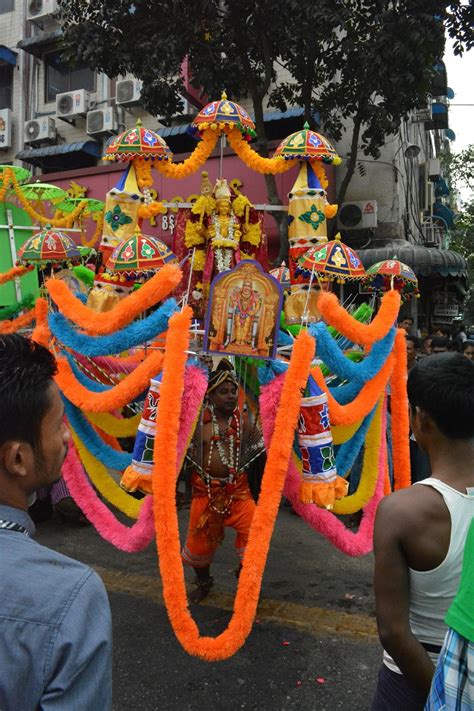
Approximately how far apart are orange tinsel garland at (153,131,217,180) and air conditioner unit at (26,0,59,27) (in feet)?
39.2

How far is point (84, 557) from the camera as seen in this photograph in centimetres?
443

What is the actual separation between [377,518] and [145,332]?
1.92 m

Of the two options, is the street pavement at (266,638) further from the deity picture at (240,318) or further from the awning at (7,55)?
the awning at (7,55)

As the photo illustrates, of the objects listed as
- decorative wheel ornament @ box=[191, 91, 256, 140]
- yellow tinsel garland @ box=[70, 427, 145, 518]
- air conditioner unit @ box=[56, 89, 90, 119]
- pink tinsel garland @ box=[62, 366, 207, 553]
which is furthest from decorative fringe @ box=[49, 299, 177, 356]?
air conditioner unit @ box=[56, 89, 90, 119]

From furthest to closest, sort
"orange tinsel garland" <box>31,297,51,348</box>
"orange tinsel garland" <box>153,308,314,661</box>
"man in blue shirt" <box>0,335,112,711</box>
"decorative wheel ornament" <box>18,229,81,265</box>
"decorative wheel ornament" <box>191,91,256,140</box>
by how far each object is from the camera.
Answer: "decorative wheel ornament" <box>18,229,81,265</box> < "decorative wheel ornament" <box>191,91,256,140</box> < "orange tinsel garland" <box>31,297,51,348</box> < "orange tinsel garland" <box>153,308,314,661</box> < "man in blue shirt" <box>0,335,112,711</box>

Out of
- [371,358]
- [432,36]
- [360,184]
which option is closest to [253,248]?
[371,358]

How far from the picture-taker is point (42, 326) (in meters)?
3.87

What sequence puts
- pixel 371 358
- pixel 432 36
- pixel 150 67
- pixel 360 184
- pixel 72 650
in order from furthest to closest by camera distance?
pixel 360 184 → pixel 150 67 → pixel 432 36 → pixel 371 358 → pixel 72 650

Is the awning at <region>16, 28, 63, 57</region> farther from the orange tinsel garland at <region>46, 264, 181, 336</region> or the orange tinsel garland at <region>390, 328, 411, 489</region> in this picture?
the orange tinsel garland at <region>390, 328, 411, 489</region>

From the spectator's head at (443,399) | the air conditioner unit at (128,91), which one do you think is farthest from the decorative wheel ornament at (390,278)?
the air conditioner unit at (128,91)

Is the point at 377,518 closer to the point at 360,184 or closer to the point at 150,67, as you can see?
the point at 150,67

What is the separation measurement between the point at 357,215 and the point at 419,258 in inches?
57.8

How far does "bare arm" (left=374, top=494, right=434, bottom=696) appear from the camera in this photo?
1.43m

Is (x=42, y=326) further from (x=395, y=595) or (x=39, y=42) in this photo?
(x=39, y=42)
